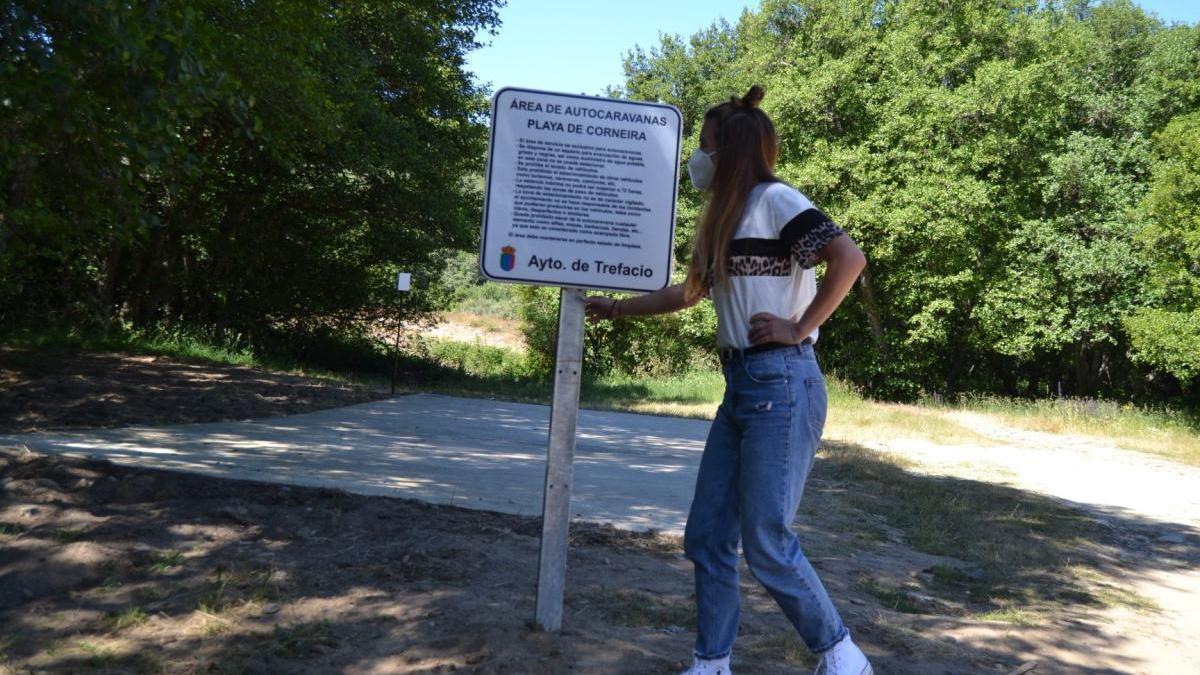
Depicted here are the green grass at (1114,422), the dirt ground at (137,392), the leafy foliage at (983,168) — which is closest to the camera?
the dirt ground at (137,392)

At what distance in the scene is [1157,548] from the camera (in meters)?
7.81

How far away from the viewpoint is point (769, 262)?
308 cm

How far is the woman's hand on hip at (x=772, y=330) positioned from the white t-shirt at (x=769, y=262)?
0.12 feet

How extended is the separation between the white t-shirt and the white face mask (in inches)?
Result: 7.3

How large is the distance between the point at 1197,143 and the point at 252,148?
22355mm

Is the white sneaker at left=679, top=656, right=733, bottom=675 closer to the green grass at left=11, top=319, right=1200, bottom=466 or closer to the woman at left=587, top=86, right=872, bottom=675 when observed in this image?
the woman at left=587, top=86, right=872, bottom=675

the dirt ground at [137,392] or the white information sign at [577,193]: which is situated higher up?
the white information sign at [577,193]

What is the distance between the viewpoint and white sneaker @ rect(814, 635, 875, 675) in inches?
124

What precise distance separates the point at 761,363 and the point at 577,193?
96 centimetres

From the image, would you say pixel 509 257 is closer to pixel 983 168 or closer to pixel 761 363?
pixel 761 363

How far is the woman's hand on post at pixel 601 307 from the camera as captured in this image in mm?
3641

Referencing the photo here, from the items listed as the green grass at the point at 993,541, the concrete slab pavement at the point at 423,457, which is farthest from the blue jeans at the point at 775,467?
Result: the concrete slab pavement at the point at 423,457

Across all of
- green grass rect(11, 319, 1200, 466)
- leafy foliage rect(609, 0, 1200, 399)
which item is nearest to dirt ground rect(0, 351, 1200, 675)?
green grass rect(11, 319, 1200, 466)

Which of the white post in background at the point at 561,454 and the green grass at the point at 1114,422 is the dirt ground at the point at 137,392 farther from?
the green grass at the point at 1114,422
